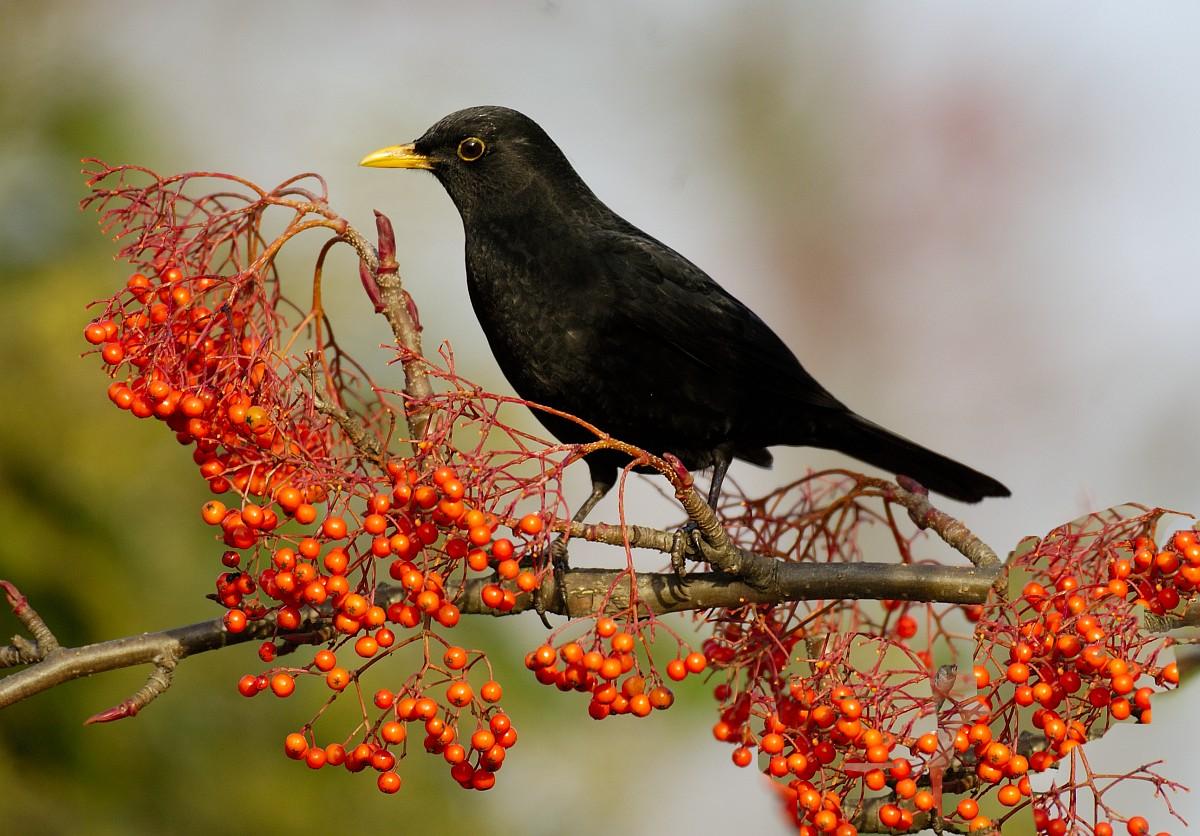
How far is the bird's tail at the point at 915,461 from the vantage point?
3.95m

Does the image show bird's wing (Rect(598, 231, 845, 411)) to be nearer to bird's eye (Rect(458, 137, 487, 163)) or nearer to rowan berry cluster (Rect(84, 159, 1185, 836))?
bird's eye (Rect(458, 137, 487, 163))

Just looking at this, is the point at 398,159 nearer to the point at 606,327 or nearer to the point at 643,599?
the point at 606,327

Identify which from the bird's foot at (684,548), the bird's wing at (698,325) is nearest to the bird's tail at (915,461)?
the bird's wing at (698,325)

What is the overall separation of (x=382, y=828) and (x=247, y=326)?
5.66ft

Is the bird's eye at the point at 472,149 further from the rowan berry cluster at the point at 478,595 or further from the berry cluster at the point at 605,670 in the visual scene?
the berry cluster at the point at 605,670

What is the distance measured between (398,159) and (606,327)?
80cm

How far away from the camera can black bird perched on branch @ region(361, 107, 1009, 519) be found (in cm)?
349

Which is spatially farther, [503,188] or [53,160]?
[53,160]

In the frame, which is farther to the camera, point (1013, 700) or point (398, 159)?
point (398, 159)

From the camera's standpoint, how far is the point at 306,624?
8.16 ft

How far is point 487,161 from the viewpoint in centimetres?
377

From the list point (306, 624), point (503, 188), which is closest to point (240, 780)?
point (306, 624)

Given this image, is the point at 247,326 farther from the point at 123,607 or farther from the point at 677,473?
the point at 123,607

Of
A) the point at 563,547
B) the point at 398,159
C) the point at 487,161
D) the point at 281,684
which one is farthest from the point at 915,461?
the point at 281,684
